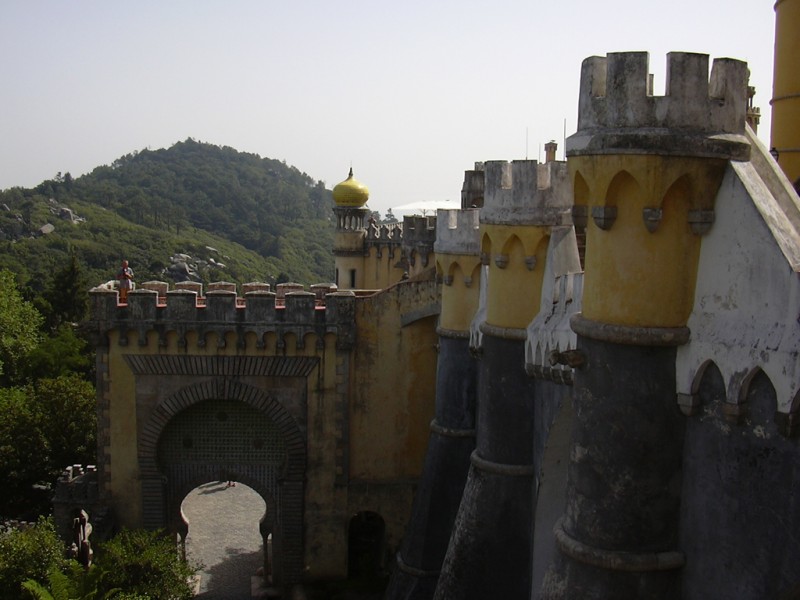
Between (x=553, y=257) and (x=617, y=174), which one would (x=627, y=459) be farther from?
(x=553, y=257)

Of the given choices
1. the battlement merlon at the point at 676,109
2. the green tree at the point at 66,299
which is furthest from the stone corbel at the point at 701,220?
the green tree at the point at 66,299

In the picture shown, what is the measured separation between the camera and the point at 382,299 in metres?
19.7

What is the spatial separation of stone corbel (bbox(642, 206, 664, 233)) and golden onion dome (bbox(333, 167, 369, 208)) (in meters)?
28.5

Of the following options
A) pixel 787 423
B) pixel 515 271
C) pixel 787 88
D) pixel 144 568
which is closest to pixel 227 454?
pixel 144 568

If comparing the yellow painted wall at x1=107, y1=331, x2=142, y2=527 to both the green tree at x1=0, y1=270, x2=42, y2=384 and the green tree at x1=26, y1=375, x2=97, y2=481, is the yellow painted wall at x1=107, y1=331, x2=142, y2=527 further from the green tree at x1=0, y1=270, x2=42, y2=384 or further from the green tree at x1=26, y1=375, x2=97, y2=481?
the green tree at x1=0, y1=270, x2=42, y2=384

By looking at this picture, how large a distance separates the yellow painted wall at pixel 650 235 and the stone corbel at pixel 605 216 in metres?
0.03

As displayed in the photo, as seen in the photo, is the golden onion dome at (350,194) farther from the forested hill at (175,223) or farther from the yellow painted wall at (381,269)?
the forested hill at (175,223)

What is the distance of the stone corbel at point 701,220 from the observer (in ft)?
21.8

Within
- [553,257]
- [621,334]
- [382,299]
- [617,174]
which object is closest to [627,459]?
[621,334]

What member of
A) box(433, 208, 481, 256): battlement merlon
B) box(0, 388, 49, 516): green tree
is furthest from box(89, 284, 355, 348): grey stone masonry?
box(0, 388, 49, 516): green tree

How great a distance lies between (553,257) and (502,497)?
9.67 ft

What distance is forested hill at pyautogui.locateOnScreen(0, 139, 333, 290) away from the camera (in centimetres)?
8169

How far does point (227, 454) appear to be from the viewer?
796 inches

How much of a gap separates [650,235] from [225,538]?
67.9ft
